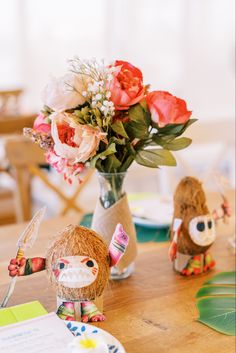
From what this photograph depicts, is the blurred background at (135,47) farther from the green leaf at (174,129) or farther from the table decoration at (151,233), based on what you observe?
the green leaf at (174,129)

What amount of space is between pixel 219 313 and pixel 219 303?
0.17ft

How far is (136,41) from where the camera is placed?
426 centimetres

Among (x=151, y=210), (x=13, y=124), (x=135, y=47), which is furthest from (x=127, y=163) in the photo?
(x=135, y=47)

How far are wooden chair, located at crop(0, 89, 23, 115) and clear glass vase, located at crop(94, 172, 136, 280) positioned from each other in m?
2.35

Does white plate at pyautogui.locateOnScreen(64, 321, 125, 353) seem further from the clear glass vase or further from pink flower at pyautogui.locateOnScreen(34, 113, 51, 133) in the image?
pink flower at pyautogui.locateOnScreen(34, 113, 51, 133)

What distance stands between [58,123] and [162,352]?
0.49 meters

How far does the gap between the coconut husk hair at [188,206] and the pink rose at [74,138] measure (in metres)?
0.26

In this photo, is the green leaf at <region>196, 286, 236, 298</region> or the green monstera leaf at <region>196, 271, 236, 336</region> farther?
the green leaf at <region>196, 286, 236, 298</region>

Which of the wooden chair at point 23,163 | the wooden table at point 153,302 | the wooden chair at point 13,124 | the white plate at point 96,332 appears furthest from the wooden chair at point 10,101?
the white plate at point 96,332

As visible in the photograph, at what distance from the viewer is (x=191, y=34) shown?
4426 mm

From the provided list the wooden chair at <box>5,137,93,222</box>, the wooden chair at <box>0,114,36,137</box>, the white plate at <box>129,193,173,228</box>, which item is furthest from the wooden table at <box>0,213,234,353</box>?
the wooden chair at <box>0,114,36,137</box>

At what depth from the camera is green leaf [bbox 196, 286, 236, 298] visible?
140 cm

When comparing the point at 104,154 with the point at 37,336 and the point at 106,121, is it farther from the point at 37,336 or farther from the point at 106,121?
the point at 37,336

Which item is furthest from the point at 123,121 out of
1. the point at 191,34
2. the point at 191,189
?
the point at 191,34
